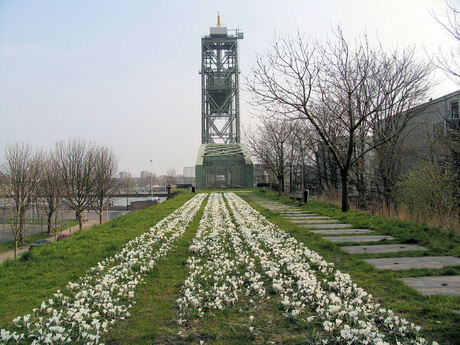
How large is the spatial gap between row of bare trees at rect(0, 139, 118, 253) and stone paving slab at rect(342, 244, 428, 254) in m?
22.3

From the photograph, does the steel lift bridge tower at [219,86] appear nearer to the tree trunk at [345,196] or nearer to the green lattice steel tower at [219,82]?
the green lattice steel tower at [219,82]

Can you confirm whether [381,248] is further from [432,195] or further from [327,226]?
[432,195]

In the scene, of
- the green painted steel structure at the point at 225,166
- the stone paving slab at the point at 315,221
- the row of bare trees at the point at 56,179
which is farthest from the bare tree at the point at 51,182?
the stone paving slab at the point at 315,221

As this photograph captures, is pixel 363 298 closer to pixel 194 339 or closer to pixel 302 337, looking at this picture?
pixel 302 337

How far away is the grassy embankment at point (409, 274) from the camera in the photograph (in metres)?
3.04

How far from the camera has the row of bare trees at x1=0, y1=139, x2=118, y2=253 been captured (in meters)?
22.7

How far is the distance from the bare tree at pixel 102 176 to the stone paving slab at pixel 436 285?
26360mm

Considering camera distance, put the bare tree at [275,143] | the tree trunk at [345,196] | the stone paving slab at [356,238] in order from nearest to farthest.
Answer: the stone paving slab at [356,238] < the tree trunk at [345,196] < the bare tree at [275,143]

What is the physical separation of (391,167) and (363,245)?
9.49 m

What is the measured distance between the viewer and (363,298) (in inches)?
144

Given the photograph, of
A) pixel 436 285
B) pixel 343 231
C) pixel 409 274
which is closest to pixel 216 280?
pixel 409 274

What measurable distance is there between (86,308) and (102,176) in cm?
2628

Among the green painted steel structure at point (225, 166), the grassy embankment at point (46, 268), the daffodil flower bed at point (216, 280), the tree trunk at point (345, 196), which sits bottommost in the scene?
the grassy embankment at point (46, 268)

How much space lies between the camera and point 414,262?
17.0 feet
